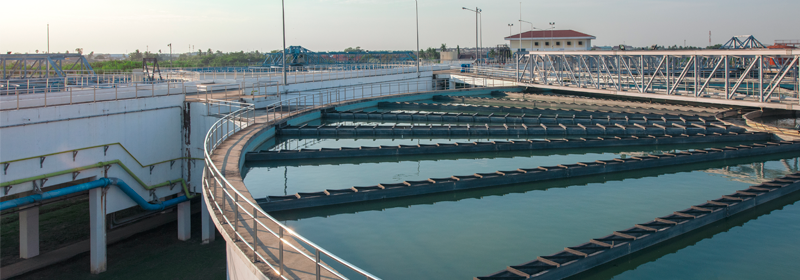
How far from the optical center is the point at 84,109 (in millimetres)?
20578

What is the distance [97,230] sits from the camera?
2030cm

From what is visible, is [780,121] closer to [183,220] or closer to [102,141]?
[183,220]

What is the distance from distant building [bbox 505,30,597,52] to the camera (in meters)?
71.1

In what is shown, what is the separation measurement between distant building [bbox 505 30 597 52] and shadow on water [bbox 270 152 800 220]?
56378mm

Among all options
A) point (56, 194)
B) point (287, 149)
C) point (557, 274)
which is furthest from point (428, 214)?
point (56, 194)

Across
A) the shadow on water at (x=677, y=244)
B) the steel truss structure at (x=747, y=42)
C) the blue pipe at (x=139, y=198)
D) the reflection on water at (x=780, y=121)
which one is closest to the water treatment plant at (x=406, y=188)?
the shadow on water at (x=677, y=244)

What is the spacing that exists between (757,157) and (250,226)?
51.8 ft

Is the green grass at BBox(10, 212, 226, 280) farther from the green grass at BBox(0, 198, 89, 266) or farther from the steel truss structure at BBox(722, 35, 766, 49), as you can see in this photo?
the steel truss structure at BBox(722, 35, 766, 49)

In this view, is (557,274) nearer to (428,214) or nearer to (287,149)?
(428,214)

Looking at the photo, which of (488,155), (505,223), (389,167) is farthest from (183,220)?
(505,223)

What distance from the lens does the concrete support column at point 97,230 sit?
2036 cm

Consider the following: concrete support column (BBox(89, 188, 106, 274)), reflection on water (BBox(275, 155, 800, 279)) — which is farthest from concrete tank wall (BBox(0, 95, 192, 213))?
reflection on water (BBox(275, 155, 800, 279))

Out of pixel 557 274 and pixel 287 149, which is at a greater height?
pixel 287 149

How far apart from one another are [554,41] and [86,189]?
64430 millimetres
